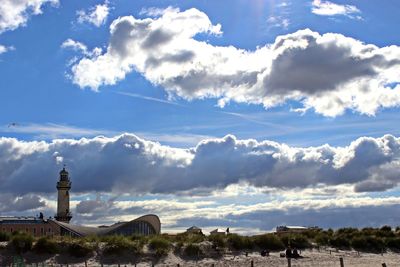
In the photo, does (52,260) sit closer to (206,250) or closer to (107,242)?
(107,242)

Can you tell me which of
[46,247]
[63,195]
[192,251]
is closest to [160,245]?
[192,251]

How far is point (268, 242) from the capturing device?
51.2 m

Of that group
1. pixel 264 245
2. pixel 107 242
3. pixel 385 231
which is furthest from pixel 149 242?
pixel 385 231

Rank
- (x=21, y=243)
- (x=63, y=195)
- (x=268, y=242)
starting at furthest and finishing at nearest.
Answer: (x=63, y=195), (x=268, y=242), (x=21, y=243)

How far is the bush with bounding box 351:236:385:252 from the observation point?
182 feet

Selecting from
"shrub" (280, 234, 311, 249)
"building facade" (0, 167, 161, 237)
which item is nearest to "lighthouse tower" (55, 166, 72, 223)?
"building facade" (0, 167, 161, 237)

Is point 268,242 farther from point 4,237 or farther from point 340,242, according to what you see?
point 4,237

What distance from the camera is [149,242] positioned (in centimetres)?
4644

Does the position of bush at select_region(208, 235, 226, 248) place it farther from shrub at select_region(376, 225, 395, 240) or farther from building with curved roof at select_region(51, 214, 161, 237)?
building with curved roof at select_region(51, 214, 161, 237)

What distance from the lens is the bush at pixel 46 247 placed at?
4341 cm

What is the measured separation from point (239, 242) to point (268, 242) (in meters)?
3.24

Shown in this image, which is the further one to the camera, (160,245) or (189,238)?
(189,238)

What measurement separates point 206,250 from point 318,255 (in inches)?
380

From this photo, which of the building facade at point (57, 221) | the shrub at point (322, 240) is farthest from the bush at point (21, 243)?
the building facade at point (57, 221)
